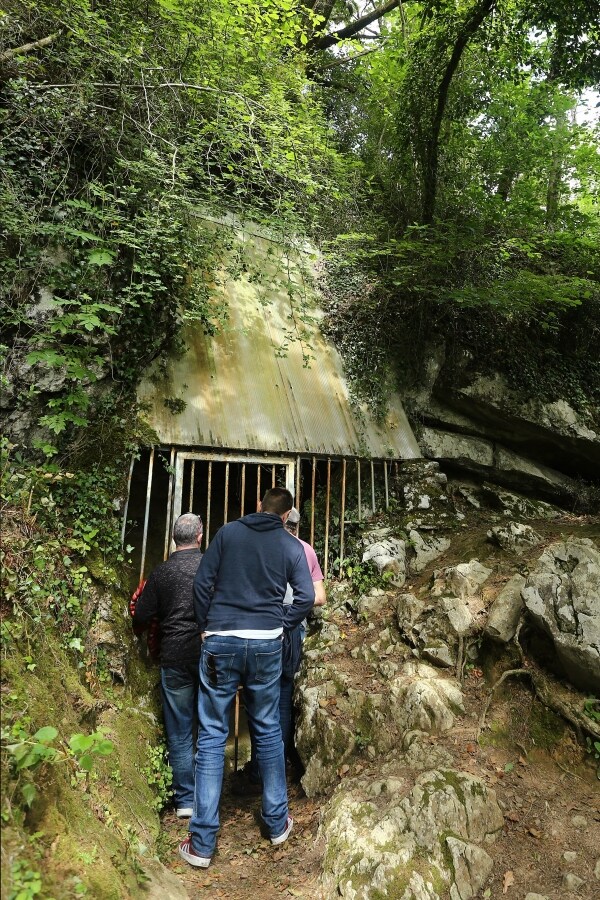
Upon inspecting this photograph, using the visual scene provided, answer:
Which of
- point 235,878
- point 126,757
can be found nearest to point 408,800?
point 235,878

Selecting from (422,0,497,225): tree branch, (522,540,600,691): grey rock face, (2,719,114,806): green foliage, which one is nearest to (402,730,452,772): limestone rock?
(522,540,600,691): grey rock face

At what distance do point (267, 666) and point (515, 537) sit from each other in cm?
374

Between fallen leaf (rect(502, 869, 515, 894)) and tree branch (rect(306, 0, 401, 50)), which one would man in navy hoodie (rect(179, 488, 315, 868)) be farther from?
tree branch (rect(306, 0, 401, 50))

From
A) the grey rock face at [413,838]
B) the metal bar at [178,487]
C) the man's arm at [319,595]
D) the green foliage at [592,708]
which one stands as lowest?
the grey rock face at [413,838]

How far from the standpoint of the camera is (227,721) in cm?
339

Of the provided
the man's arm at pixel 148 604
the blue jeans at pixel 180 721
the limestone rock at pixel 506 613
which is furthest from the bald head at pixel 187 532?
the limestone rock at pixel 506 613

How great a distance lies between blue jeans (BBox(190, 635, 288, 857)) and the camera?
10.7 ft

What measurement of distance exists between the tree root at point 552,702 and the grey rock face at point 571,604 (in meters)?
0.19

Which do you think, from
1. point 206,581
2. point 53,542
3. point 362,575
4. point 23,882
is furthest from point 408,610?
point 23,882

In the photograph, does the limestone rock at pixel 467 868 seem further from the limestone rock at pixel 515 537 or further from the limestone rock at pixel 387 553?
the limestone rock at pixel 515 537

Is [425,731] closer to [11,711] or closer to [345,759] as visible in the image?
[345,759]

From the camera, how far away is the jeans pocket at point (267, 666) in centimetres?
337

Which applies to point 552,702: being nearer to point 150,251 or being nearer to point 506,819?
point 506,819

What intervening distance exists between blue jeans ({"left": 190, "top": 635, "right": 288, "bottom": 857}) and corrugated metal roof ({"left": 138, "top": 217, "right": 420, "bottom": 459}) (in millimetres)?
2615
